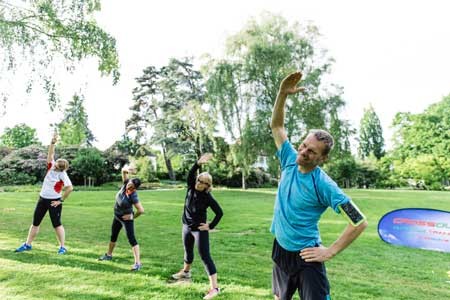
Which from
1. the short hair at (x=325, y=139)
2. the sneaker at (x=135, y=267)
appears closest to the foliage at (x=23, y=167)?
the sneaker at (x=135, y=267)

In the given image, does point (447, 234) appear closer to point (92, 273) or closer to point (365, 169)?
point (92, 273)

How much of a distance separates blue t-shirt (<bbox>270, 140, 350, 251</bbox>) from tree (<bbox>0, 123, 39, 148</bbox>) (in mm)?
66233

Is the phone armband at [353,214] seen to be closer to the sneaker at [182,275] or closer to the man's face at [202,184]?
the man's face at [202,184]

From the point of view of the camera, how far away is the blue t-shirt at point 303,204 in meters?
2.27

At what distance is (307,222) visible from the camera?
2.40 metres

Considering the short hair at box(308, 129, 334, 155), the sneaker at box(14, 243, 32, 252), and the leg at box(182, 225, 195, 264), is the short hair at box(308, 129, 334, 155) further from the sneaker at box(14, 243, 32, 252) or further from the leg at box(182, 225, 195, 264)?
the sneaker at box(14, 243, 32, 252)

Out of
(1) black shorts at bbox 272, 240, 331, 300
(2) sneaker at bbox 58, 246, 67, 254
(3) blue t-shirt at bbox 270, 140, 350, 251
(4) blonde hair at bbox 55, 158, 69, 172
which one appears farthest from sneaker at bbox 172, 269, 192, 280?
(3) blue t-shirt at bbox 270, 140, 350, 251

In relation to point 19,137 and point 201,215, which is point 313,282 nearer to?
point 201,215

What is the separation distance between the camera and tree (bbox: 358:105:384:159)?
221 ft

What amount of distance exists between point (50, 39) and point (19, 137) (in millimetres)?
59631

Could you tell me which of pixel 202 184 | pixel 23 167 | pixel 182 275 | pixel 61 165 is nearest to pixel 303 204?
pixel 202 184

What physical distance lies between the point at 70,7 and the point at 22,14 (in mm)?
1231

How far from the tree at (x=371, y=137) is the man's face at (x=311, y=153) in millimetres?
68994

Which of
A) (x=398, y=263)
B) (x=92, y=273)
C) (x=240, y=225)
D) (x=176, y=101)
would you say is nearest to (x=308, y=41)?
(x=176, y=101)
